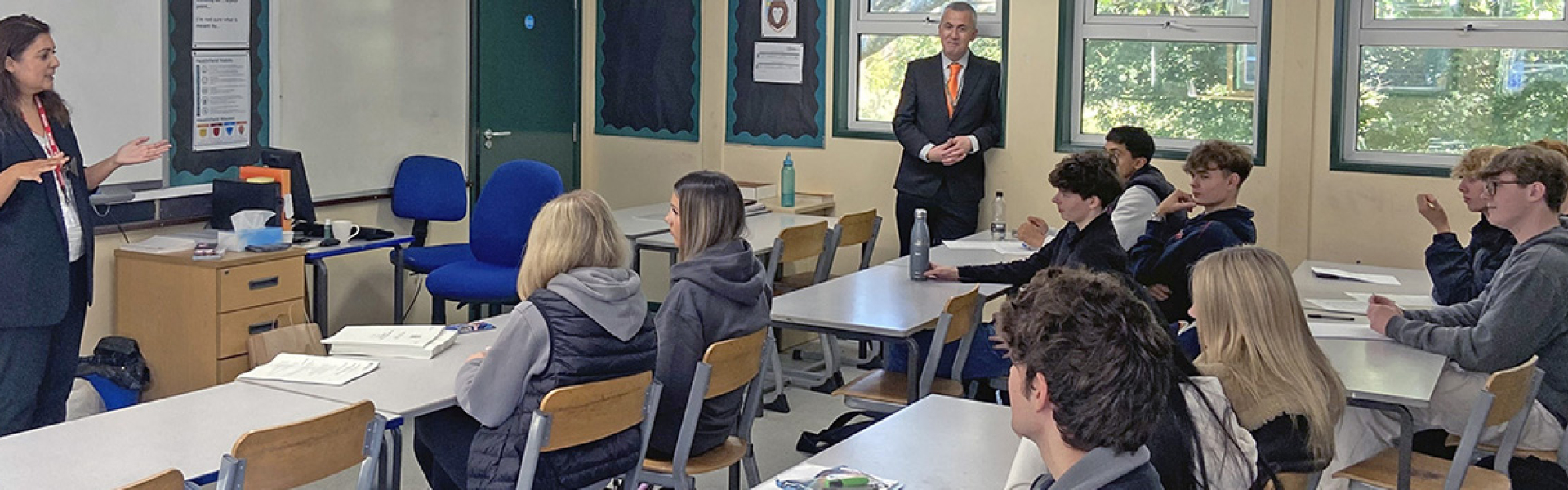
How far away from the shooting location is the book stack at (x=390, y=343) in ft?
12.3

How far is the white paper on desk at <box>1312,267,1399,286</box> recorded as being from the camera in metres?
5.46

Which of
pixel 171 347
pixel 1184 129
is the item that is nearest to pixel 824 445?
pixel 171 347

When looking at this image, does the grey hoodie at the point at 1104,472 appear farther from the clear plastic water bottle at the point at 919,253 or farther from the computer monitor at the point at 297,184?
the computer monitor at the point at 297,184

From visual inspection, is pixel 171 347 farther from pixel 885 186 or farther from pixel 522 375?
pixel 885 186

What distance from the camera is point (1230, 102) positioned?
6859 millimetres

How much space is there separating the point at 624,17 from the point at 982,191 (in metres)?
2.16

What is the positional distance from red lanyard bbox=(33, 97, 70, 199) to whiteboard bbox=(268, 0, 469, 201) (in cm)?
178

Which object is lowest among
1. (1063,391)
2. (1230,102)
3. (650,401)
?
(650,401)

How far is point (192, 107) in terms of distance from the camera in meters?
5.85

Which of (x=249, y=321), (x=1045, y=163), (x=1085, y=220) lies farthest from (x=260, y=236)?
(x=1045, y=163)

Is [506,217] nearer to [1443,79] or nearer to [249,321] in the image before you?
[249,321]

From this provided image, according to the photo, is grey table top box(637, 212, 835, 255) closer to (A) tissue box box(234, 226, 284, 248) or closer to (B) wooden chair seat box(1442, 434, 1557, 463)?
(A) tissue box box(234, 226, 284, 248)

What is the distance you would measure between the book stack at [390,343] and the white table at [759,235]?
187 centimetres

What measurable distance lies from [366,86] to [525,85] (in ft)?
3.78
